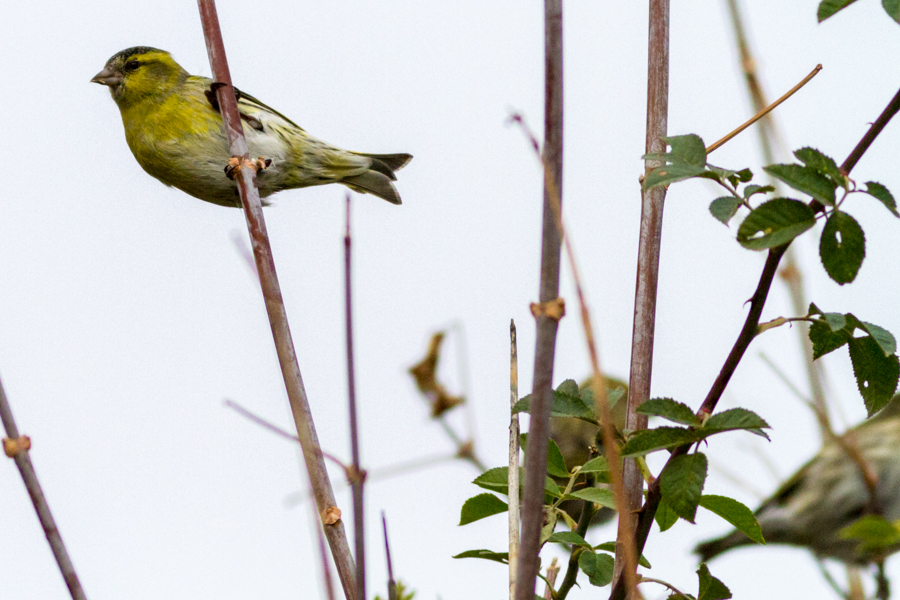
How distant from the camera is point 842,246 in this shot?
108 centimetres

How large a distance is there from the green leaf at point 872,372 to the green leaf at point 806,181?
24 cm

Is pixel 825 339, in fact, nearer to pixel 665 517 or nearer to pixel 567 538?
pixel 665 517

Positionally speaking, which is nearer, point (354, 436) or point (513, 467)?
point (354, 436)

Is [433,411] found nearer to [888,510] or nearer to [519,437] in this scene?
[519,437]

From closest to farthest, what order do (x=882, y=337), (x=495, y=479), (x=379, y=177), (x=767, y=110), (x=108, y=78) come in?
(x=882, y=337), (x=495, y=479), (x=767, y=110), (x=108, y=78), (x=379, y=177)

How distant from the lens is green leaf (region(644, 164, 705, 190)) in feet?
3.80

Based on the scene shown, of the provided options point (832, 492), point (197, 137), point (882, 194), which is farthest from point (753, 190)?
point (832, 492)

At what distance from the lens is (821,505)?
374cm

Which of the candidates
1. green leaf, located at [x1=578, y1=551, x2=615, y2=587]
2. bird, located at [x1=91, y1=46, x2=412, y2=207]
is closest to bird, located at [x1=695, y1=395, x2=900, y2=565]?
bird, located at [x1=91, y1=46, x2=412, y2=207]

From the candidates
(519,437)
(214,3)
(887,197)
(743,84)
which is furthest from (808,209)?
(743,84)

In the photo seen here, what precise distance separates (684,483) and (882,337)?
31 centimetres

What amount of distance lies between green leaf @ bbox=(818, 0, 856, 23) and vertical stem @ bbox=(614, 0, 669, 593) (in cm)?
42

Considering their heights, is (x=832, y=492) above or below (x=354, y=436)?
above

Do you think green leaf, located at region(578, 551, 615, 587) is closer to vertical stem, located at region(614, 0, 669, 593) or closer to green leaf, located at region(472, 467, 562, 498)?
vertical stem, located at region(614, 0, 669, 593)
